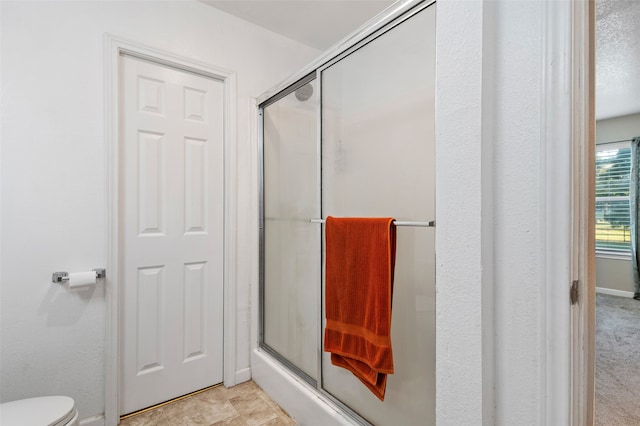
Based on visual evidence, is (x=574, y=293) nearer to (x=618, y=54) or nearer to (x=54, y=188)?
(x=54, y=188)

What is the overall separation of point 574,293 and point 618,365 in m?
2.61

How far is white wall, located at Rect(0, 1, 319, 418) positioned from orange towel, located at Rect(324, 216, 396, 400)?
119 centimetres

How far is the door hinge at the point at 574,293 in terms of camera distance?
623 mm

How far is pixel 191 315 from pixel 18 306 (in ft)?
2.56

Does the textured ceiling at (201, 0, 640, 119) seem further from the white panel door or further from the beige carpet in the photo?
the beige carpet

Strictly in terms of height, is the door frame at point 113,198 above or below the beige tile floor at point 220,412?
above

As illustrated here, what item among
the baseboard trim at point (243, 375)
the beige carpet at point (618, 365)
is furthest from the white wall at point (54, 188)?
the beige carpet at point (618, 365)

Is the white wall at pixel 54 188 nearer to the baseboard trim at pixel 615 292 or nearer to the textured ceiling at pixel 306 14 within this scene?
the textured ceiling at pixel 306 14

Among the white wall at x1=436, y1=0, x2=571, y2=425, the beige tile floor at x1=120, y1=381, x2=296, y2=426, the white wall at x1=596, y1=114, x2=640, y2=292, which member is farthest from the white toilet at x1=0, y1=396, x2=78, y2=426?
the white wall at x1=596, y1=114, x2=640, y2=292

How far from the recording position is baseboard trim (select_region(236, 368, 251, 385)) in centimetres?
198

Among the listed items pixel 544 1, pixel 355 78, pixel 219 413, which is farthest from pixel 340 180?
pixel 219 413

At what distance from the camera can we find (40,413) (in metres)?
1.15

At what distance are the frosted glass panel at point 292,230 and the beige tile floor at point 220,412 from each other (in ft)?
0.92

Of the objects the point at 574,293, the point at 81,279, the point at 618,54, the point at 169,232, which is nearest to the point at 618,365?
the point at 618,54
